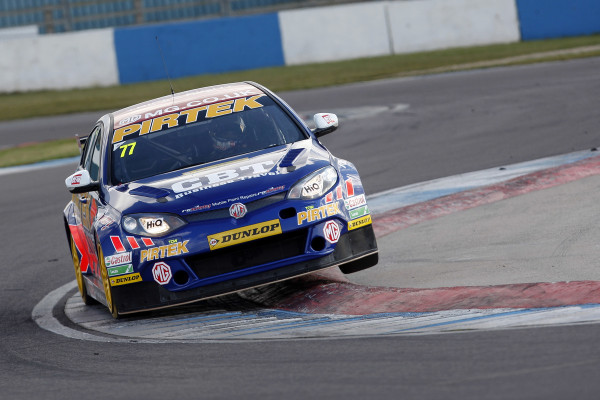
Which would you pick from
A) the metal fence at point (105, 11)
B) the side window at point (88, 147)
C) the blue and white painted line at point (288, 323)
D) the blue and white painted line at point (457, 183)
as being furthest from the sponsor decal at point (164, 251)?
the metal fence at point (105, 11)

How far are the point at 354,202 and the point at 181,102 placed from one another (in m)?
1.78

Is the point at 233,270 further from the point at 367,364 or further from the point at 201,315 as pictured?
the point at 367,364

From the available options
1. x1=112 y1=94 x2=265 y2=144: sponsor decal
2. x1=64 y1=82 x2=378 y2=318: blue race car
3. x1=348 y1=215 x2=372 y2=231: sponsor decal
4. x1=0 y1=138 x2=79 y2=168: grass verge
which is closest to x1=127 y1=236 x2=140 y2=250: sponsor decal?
x1=64 y1=82 x2=378 y2=318: blue race car

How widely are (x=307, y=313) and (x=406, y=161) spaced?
657 centimetres

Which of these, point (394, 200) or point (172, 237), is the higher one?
point (172, 237)

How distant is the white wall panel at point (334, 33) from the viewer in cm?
3009

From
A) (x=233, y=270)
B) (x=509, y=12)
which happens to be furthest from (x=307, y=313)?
(x=509, y=12)

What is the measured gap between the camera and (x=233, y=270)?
6605mm

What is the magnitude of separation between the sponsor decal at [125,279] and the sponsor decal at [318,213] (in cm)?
103

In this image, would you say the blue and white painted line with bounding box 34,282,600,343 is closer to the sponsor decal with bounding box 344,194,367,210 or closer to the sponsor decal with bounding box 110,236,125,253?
the sponsor decal with bounding box 110,236,125,253

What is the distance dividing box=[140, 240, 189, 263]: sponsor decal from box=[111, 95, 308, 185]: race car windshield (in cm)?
87

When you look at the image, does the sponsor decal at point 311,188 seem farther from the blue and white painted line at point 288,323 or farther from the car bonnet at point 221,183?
the blue and white painted line at point 288,323

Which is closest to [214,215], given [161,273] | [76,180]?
[161,273]

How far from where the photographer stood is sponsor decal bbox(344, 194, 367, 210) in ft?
22.7
